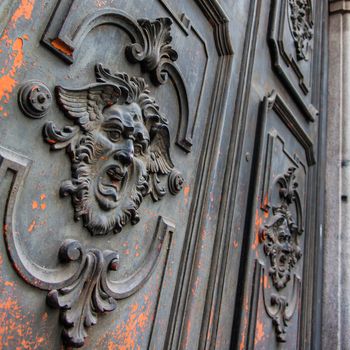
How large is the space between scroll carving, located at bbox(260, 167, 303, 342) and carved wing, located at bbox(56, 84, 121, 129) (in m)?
0.79

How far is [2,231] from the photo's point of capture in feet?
2.03

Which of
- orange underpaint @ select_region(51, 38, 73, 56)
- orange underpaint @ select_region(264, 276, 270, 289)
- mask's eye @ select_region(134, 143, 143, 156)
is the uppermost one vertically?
orange underpaint @ select_region(51, 38, 73, 56)

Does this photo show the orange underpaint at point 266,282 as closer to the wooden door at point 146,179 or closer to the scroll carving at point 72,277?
the wooden door at point 146,179

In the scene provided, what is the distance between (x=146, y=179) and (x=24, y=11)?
1.34 ft

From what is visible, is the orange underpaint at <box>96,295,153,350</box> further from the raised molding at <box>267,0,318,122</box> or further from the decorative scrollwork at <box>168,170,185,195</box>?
the raised molding at <box>267,0,318,122</box>

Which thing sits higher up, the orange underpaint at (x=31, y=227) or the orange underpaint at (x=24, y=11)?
the orange underpaint at (x=24, y=11)

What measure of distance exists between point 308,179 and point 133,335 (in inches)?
48.4

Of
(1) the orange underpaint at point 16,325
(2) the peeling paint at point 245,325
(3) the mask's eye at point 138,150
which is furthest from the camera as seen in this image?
(2) the peeling paint at point 245,325

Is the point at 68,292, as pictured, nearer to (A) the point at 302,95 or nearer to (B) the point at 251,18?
(B) the point at 251,18

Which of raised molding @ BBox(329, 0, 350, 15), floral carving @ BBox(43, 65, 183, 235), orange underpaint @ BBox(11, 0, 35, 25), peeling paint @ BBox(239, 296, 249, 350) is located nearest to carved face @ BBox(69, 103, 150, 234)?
floral carving @ BBox(43, 65, 183, 235)

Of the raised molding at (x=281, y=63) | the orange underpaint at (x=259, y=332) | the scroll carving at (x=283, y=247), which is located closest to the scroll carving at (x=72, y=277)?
the orange underpaint at (x=259, y=332)

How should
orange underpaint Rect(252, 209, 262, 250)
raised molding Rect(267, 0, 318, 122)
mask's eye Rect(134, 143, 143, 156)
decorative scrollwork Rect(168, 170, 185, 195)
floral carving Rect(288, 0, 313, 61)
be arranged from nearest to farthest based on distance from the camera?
mask's eye Rect(134, 143, 143, 156) → decorative scrollwork Rect(168, 170, 185, 195) → orange underpaint Rect(252, 209, 262, 250) → raised molding Rect(267, 0, 318, 122) → floral carving Rect(288, 0, 313, 61)

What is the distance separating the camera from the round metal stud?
0.66 m

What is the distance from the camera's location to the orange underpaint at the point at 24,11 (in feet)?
2.20
